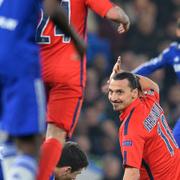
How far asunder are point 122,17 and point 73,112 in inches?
29.4

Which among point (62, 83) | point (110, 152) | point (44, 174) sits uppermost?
point (62, 83)

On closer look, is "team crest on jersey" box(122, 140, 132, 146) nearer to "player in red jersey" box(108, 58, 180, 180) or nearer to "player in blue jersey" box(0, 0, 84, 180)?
"player in red jersey" box(108, 58, 180, 180)

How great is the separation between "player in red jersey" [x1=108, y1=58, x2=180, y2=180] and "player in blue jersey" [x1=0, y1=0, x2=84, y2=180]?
1.79 meters

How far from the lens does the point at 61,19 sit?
4.96 metres

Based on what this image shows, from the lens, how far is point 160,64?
9.48 metres

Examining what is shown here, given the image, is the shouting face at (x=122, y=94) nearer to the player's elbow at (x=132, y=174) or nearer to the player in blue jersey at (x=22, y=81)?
the player's elbow at (x=132, y=174)

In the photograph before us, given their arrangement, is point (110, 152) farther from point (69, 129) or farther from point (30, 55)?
point (30, 55)

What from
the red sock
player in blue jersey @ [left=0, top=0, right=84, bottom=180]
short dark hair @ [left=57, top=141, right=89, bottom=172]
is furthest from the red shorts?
player in blue jersey @ [left=0, top=0, right=84, bottom=180]

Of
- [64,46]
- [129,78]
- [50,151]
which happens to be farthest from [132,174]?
[64,46]

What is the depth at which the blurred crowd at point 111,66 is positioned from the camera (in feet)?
38.2

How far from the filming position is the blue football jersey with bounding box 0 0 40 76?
16.1 feet

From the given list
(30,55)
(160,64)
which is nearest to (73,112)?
(30,55)

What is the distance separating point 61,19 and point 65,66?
1094 millimetres

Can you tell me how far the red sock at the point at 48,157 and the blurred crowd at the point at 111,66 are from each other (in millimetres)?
5585
